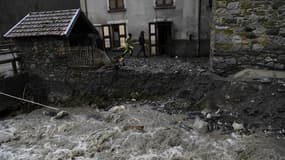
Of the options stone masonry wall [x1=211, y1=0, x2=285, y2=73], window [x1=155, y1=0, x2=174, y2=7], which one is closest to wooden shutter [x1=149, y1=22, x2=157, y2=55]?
window [x1=155, y1=0, x2=174, y2=7]

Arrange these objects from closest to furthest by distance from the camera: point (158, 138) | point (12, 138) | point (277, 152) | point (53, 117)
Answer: point (277, 152)
point (158, 138)
point (12, 138)
point (53, 117)

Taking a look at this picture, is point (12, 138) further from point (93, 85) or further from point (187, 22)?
point (187, 22)

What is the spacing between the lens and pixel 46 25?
8625 mm

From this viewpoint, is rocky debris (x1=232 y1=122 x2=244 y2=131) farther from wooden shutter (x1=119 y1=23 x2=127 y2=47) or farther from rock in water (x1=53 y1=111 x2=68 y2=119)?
wooden shutter (x1=119 y1=23 x2=127 y2=47)

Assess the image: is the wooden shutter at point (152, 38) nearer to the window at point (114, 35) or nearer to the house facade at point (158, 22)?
the house facade at point (158, 22)

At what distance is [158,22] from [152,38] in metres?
0.87

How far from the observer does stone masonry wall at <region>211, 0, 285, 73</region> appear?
6.28 meters

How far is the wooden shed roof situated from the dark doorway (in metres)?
4.82

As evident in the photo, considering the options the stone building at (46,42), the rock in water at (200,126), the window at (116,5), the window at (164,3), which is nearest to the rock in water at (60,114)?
the stone building at (46,42)

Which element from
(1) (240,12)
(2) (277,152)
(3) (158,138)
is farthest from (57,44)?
(2) (277,152)

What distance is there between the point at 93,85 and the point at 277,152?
595cm

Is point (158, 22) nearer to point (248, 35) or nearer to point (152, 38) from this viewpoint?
point (152, 38)

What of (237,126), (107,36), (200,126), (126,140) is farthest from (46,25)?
(237,126)

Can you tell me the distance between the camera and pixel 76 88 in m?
8.75
